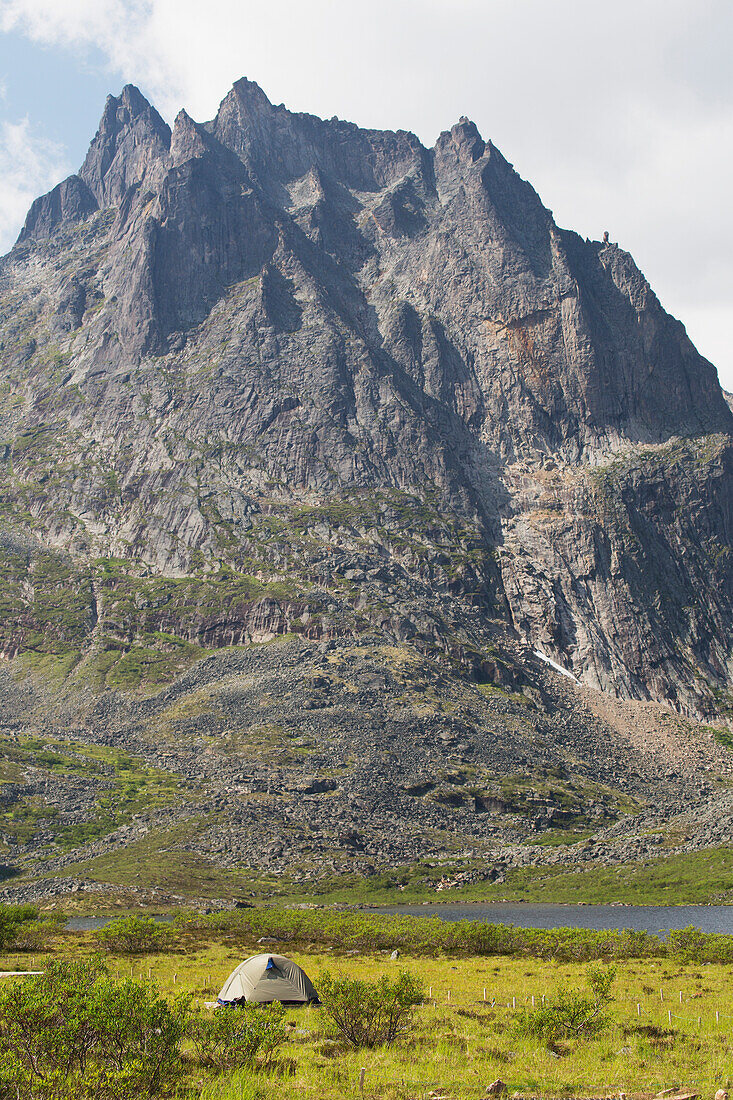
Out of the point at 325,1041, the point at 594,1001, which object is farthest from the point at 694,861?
the point at 325,1041

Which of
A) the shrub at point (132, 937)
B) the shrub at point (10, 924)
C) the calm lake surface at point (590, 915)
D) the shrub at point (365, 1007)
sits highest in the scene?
the shrub at point (365, 1007)

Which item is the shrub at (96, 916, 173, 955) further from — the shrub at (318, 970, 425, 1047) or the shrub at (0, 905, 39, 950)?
the shrub at (318, 970, 425, 1047)

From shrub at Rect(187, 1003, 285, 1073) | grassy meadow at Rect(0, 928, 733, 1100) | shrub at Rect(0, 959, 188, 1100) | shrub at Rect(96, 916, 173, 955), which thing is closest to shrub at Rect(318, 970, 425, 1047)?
grassy meadow at Rect(0, 928, 733, 1100)

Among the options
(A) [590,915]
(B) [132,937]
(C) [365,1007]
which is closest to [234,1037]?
(C) [365,1007]

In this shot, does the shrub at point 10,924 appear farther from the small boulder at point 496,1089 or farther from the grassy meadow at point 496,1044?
the small boulder at point 496,1089

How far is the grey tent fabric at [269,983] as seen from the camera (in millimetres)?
44500

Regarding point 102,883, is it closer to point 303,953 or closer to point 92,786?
point 92,786

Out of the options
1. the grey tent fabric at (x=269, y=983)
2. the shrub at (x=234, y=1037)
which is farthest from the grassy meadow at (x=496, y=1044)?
the grey tent fabric at (x=269, y=983)

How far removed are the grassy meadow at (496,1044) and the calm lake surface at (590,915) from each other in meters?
44.6

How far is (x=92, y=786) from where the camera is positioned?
164 m

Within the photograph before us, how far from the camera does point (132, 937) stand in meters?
73.0

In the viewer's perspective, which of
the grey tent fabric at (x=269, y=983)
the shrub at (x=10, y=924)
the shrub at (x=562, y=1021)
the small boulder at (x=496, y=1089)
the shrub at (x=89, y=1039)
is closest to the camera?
the shrub at (x=89, y=1039)

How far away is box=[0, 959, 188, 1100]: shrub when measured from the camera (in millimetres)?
21609

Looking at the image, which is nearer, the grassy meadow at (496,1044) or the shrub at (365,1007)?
the grassy meadow at (496,1044)
